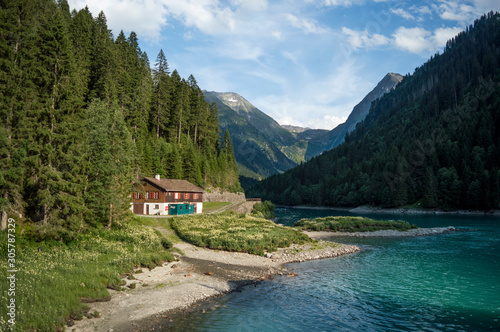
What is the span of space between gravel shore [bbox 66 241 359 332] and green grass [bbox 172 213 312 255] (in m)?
1.81

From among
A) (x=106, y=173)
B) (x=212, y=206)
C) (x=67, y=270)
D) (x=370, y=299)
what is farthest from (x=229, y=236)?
(x=212, y=206)

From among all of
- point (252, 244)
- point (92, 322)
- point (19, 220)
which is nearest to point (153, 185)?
point (252, 244)

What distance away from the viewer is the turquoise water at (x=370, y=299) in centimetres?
1891

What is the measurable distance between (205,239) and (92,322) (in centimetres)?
2621

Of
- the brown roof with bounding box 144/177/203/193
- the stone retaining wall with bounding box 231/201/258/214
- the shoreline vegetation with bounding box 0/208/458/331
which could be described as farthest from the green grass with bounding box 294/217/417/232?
the brown roof with bounding box 144/177/203/193

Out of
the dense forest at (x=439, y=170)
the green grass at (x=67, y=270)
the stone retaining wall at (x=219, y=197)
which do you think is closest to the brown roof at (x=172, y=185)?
the stone retaining wall at (x=219, y=197)

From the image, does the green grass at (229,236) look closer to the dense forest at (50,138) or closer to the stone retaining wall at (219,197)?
the dense forest at (50,138)

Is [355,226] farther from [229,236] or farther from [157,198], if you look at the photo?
[157,198]

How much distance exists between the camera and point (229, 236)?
4466 centimetres

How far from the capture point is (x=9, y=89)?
2775cm

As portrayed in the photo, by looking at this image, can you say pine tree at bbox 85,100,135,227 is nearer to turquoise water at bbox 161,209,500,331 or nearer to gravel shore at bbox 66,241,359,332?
gravel shore at bbox 66,241,359,332

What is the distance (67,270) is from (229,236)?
2520 centimetres

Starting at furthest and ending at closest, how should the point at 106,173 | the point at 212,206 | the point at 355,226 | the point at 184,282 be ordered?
1. the point at 212,206
2. the point at 355,226
3. the point at 106,173
4. the point at 184,282

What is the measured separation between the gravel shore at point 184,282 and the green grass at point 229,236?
181 cm
